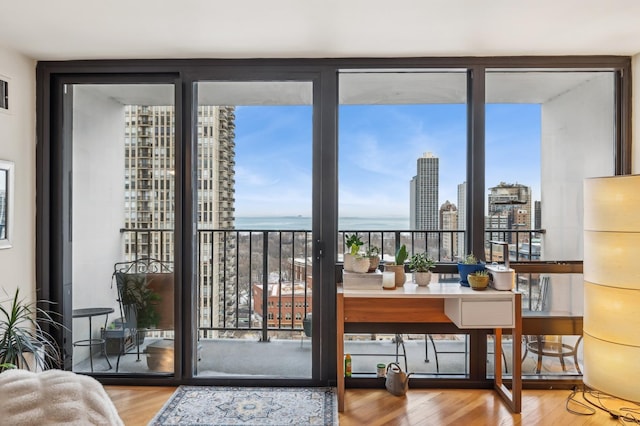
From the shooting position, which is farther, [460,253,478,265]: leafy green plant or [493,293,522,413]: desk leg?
[460,253,478,265]: leafy green plant

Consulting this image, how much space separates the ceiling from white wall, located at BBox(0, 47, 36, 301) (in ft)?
0.55

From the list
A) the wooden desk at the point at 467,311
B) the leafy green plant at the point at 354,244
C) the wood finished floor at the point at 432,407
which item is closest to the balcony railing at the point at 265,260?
the leafy green plant at the point at 354,244

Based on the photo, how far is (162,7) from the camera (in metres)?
2.34

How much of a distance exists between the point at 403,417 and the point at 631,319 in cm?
151

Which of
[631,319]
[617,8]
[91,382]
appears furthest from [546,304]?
[91,382]

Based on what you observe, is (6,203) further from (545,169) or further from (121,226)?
(545,169)

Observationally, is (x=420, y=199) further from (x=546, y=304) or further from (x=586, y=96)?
(x=586, y=96)

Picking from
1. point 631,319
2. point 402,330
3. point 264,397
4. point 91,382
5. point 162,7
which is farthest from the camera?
point 402,330

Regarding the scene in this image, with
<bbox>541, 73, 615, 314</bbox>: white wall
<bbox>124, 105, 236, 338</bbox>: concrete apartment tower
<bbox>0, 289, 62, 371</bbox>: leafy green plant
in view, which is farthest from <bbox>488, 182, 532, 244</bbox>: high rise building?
<bbox>0, 289, 62, 371</bbox>: leafy green plant

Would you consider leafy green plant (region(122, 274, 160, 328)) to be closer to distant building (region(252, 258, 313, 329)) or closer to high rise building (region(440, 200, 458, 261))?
distant building (region(252, 258, 313, 329))

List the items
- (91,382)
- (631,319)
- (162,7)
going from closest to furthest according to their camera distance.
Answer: (91,382) → (162,7) → (631,319)

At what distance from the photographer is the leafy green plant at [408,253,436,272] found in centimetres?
303

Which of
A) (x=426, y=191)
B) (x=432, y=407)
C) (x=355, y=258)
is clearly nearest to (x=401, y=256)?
(x=355, y=258)

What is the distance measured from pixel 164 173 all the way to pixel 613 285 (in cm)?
317
